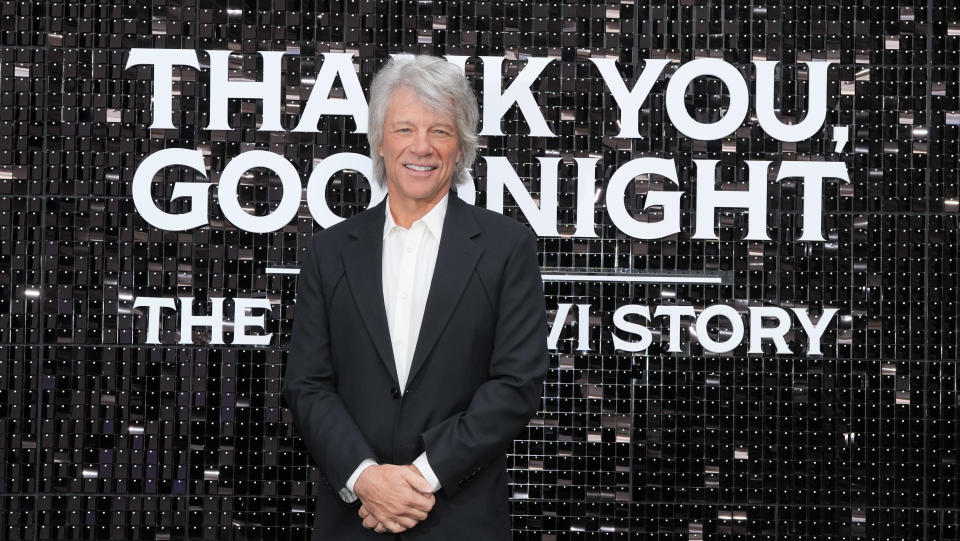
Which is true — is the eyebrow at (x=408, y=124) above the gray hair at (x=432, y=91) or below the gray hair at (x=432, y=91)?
below

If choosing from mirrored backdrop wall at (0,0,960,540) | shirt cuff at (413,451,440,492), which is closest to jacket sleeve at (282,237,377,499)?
shirt cuff at (413,451,440,492)

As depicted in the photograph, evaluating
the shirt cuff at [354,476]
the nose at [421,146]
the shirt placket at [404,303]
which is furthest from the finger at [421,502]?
the nose at [421,146]

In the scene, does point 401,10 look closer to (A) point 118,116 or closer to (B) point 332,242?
(A) point 118,116

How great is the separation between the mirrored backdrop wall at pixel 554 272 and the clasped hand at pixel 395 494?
63.5 inches

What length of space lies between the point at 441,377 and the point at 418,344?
9 centimetres

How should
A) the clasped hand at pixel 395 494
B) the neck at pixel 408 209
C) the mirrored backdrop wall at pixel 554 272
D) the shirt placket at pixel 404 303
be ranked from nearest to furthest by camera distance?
the clasped hand at pixel 395 494
the shirt placket at pixel 404 303
the neck at pixel 408 209
the mirrored backdrop wall at pixel 554 272

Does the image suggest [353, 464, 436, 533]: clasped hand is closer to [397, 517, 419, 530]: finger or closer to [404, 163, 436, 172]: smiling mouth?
[397, 517, 419, 530]: finger

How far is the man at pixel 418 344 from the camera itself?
222cm

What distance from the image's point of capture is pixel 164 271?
3.78m

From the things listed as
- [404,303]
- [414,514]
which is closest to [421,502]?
[414,514]

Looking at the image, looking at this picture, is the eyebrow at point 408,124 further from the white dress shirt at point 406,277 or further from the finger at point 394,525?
the finger at point 394,525

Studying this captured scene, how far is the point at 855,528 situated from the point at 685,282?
1.10m

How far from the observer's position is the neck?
8.03ft

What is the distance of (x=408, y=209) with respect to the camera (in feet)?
8.04
